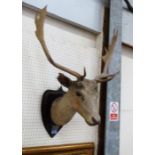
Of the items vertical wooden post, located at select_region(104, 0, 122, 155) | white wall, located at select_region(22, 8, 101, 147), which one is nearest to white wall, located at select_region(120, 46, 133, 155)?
vertical wooden post, located at select_region(104, 0, 122, 155)

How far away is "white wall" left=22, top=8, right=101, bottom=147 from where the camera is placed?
146 centimetres

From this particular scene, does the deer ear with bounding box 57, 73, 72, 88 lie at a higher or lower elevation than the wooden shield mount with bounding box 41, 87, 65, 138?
higher

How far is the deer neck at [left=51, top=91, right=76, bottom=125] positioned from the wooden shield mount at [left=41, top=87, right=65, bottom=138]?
0.02 m

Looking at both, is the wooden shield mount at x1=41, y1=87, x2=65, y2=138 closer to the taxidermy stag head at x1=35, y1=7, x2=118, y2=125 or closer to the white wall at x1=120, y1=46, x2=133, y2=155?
the taxidermy stag head at x1=35, y1=7, x2=118, y2=125

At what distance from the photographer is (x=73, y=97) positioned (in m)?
1.47

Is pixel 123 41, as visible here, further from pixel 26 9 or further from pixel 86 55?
pixel 26 9

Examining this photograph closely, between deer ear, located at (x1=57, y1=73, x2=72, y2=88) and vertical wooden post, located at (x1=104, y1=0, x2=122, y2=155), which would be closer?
deer ear, located at (x1=57, y1=73, x2=72, y2=88)

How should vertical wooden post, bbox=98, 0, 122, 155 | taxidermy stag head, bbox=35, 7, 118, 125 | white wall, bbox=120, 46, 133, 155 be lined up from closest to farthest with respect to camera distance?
taxidermy stag head, bbox=35, 7, 118, 125
vertical wooden post, bbox=98, 0, 122, 155
white wall, bbox=120, 46, 133, 155

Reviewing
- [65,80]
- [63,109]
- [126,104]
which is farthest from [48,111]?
[126,104]

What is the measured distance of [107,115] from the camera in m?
1.99

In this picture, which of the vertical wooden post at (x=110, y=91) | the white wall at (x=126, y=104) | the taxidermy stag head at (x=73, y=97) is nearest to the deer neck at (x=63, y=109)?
the taxidermy stag head at (x=73, y=97)

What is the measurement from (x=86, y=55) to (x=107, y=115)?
1.50 ft

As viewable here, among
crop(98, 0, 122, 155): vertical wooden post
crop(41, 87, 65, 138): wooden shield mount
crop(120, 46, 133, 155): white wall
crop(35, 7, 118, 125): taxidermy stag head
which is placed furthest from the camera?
crop(120, 46, 133, 155): white wall

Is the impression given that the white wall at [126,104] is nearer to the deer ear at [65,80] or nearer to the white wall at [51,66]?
the white wall at [51,66]
